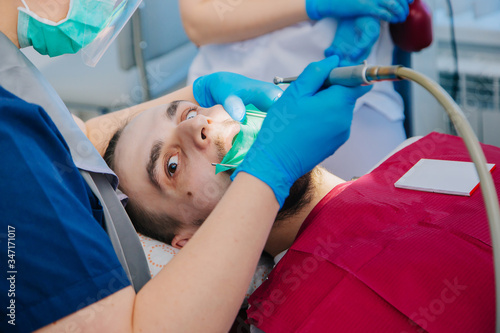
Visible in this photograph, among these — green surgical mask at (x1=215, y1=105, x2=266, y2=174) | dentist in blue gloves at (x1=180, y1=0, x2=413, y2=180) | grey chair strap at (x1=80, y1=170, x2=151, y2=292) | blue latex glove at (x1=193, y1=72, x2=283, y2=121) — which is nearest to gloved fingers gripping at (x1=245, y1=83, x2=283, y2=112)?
blue latex glove at (x1=193, y1=72, x2=283, y2=121)

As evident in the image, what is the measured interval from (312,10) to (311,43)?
5.2 inches

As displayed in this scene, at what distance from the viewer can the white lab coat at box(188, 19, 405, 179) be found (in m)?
1.74

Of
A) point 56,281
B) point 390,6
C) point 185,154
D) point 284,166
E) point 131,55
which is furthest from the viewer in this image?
point 131,55

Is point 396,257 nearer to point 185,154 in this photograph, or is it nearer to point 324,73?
point 324,73

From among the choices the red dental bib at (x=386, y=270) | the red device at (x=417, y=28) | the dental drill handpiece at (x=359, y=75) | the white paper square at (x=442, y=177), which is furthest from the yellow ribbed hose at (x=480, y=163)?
the red device at (x=417, y=28)

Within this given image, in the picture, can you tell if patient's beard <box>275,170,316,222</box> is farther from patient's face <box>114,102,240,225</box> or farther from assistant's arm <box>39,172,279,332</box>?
assistant's arm <box>39,172,279,332</box>

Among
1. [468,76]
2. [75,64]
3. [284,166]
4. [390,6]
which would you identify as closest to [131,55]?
[75,64]

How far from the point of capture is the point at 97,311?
2.57 feet

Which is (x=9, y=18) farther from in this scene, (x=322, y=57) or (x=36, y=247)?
(x=322, y=57)

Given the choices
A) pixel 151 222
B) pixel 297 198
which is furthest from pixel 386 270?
pixel 151 222

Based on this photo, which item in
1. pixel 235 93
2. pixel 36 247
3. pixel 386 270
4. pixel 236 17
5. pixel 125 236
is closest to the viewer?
pixel 36 247

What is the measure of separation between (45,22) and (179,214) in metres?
0.59

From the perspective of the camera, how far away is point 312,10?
1.65 meters

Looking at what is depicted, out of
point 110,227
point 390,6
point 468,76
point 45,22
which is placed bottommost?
point 468,76
